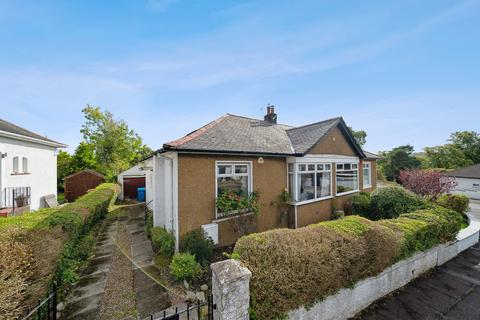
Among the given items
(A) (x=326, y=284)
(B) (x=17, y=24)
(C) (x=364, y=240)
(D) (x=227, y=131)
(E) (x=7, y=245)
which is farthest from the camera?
(D) (x=227, y=131)

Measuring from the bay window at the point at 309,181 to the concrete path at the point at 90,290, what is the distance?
863 centimetres

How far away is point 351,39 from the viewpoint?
30.5ft

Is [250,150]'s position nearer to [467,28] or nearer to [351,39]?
[351,39]

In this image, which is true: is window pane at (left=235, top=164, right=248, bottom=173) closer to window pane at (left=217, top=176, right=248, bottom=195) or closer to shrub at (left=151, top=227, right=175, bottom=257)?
window pane at (left=217, top=176, right=248, bottom=195)

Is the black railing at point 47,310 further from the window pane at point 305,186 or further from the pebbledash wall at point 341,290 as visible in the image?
the window pane at point 305,186

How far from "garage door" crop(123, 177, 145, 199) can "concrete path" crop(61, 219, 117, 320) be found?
1596 centimetres

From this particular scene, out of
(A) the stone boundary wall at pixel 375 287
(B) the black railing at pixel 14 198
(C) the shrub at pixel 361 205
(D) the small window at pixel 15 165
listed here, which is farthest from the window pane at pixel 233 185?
(D) the small window at pixel 15 165

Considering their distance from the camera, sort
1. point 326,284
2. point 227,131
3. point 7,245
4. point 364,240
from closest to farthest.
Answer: point 7,245, point 326,284, point 364,240, point 227,131

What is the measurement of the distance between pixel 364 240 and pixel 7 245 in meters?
7.86

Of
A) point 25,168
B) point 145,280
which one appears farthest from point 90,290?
point 25,168

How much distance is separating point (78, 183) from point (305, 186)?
25553mm

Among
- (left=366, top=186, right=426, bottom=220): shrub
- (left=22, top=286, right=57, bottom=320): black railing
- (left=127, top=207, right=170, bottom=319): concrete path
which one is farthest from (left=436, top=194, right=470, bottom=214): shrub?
(left=22, top=286, right=57, bottom=320): black railing

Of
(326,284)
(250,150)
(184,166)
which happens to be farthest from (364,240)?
(184,166)

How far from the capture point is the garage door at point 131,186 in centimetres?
2378
